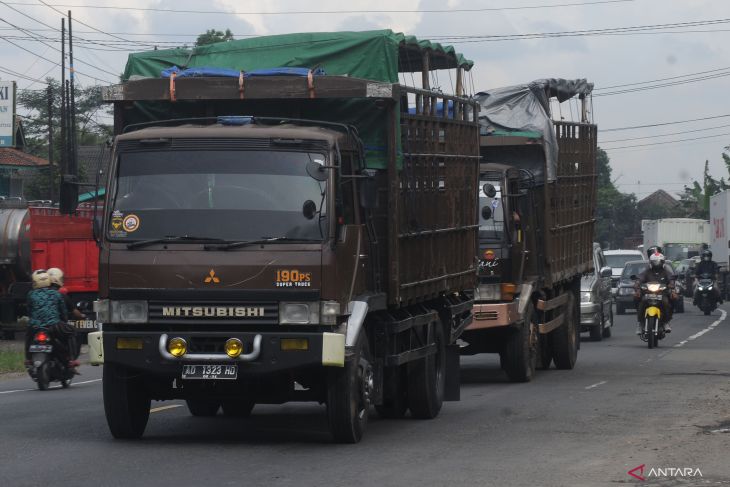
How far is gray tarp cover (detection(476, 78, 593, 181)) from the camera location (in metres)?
19.0

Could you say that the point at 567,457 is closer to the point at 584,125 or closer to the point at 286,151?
the point at 286,151

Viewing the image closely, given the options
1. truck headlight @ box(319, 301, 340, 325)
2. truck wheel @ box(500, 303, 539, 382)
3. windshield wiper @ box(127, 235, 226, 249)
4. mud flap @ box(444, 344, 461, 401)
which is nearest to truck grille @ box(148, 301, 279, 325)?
truck headlight @ box(319, 301, 340, 325)

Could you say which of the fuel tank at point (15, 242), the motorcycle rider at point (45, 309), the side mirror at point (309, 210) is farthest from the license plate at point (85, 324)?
the side mirror at point (309, 210)

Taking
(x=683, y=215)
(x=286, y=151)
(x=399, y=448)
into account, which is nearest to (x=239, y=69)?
(x=286, y=151)

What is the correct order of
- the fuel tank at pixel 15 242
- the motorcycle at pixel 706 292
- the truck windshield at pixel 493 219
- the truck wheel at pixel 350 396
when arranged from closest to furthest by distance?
the truck wheel at pixel 350 396
the truck windshield at pixel 493 219
the fuel tank at pixel 15 242
the motorcycle at pixel 706 292

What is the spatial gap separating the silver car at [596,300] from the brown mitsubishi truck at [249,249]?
54.4ft

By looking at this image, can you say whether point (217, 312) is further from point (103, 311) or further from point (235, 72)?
point (235, 72)

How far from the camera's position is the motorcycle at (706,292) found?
1662 inches

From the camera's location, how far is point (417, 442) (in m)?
11.7

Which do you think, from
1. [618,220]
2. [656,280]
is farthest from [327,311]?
[618,220]

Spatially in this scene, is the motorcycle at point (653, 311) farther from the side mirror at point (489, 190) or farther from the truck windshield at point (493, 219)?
the side mirror at point (489, 190)

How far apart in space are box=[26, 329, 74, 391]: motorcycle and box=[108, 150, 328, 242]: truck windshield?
678 cm

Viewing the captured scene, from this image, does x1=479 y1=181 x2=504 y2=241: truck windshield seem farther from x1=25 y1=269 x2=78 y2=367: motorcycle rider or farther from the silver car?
the silver car

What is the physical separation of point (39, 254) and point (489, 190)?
549 inches
